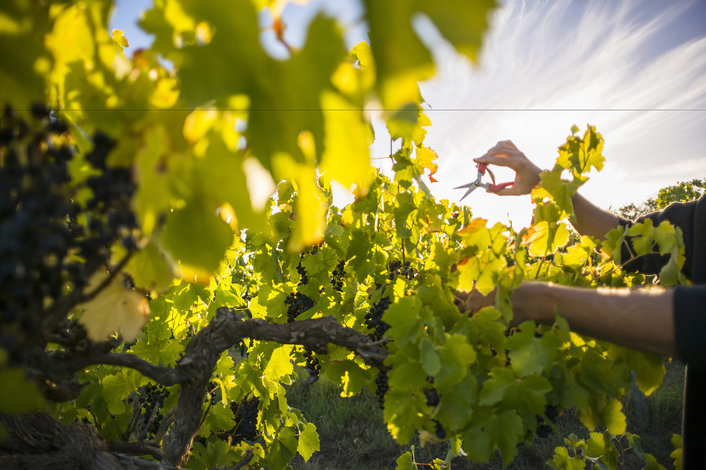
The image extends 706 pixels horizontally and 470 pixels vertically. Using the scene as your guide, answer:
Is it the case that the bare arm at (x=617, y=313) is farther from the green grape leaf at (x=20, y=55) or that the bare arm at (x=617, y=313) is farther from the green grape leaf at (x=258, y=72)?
the green grape leaf at (x=20, y=55)

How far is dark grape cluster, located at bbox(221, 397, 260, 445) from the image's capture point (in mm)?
2404

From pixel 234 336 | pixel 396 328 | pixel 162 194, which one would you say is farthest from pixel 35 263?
pixel 234 336

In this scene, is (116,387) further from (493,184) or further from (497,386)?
(493,184)

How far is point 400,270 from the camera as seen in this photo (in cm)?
190

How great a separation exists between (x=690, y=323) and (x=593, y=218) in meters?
1.18

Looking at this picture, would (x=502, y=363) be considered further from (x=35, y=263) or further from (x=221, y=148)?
(x=35, y=263)

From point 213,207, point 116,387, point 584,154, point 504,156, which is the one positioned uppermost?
point 504,156

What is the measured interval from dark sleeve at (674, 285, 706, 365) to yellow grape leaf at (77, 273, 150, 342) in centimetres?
141

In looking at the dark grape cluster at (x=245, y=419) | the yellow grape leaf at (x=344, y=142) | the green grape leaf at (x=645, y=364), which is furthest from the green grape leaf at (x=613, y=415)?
the dark grape cluster at (x=245, y=419)

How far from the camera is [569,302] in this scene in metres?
1.12

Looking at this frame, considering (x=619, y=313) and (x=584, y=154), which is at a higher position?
(x=584, y=154)

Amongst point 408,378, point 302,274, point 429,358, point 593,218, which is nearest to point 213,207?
point 429,358

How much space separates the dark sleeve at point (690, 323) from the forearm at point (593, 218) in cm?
108

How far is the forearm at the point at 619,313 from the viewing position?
3.48 feet
